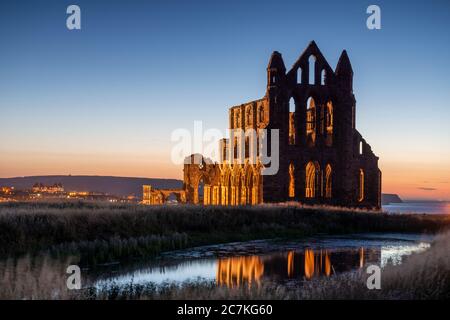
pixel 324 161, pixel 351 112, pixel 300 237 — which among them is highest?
pixel 351 112

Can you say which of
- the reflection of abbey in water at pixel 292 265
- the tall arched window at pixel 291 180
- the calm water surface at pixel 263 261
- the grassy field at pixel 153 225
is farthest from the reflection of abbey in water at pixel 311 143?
the reflection of abbey in water at pixel 292 265

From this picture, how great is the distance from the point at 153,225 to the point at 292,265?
648cm

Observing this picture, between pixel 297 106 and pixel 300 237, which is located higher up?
pixel 297 106

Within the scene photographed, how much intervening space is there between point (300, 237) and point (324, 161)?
15643 mm

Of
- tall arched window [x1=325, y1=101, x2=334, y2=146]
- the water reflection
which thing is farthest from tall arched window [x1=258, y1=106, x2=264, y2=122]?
the water reflection

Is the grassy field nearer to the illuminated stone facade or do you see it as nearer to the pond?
the pond

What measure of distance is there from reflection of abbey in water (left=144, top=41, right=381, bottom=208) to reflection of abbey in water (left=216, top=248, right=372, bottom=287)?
1853cm

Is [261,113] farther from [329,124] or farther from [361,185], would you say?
[361,185]

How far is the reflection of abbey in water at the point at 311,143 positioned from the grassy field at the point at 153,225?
8.70 meters

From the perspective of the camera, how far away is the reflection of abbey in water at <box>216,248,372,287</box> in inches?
586
